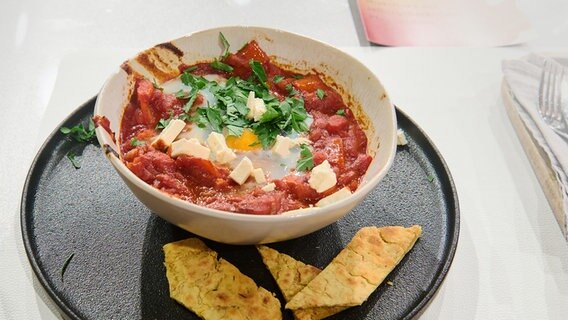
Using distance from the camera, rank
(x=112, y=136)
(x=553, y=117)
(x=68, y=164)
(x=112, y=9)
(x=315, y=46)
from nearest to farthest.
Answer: (x=112, y=136)
(x=68, y=164)
(x=315, y=46)
(x=553, y=117)
(x=112, y=9)

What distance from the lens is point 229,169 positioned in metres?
1.43

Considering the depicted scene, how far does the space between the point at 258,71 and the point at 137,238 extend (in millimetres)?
649

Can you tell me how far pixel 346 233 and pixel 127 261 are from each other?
58 centimetres

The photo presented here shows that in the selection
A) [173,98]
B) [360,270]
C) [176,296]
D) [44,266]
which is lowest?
[360,270]

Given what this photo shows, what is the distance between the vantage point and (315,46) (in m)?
1.72

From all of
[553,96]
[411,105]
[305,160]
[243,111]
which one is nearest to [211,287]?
[305,160]

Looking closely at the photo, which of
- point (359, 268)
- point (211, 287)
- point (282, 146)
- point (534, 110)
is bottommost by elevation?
point (534, 110)

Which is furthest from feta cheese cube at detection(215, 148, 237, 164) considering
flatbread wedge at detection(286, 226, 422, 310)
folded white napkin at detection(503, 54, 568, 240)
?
folded white napkin at detection(503, 54, 568, 240)

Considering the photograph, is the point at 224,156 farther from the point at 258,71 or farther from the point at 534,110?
the point at 534,110

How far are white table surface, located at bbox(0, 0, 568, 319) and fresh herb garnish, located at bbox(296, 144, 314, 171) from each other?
51 cm

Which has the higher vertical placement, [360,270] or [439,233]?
[360,270]

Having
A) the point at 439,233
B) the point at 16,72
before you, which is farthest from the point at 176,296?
the point at 16,72

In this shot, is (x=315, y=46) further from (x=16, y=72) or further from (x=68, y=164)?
(x=16, y=72)

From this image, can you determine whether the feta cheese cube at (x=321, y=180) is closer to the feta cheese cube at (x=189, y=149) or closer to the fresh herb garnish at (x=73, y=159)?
the feta cheese cube at (x=189, y=149)
